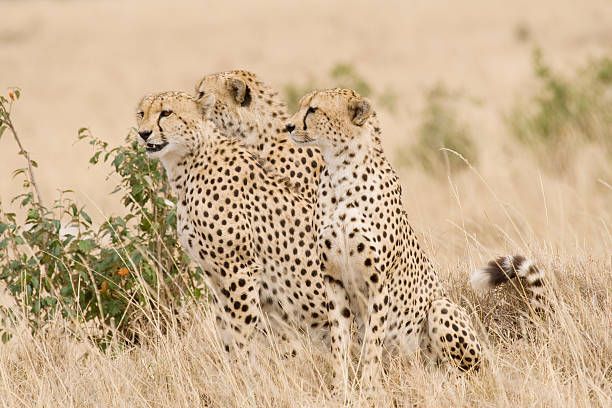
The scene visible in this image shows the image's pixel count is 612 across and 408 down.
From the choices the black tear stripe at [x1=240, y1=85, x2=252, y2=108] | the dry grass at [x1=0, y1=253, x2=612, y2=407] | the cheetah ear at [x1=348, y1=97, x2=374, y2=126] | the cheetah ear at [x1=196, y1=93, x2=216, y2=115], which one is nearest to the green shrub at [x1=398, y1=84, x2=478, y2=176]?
the dry grass at [x1=0, y1=253, x2=612, y2=407]

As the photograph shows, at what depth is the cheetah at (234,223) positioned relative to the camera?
10.3ft

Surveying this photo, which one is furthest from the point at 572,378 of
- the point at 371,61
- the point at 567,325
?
the point at 371,61

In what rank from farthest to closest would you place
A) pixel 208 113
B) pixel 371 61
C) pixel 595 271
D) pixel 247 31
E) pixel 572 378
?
1. pixel 247 31
2. pixel 371 61
3. pixel 595 271
4. pixel 208 113
5. pixel 572 378

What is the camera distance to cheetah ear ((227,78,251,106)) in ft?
11.0

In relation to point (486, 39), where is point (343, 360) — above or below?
below

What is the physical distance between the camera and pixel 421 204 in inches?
273

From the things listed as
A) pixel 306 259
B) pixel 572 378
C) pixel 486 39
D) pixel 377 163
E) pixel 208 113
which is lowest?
pixel 572 378

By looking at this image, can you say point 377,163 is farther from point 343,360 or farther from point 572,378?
point 572,378

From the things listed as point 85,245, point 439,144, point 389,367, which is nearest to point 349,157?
point 389,367

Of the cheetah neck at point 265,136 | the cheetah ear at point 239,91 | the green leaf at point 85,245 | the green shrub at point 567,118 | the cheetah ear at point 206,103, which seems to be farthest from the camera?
the green shrub at point 567,118

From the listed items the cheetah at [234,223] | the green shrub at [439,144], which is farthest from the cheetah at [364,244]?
the green shrub at [439,144]

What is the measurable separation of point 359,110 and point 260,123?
715mm

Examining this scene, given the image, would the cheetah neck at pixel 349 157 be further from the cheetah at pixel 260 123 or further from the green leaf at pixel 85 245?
the green leaf at pixel 85 245

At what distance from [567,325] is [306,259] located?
3.06 feet
